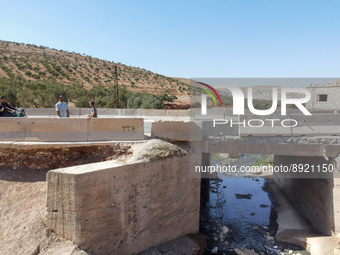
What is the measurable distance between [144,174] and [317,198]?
7.71m

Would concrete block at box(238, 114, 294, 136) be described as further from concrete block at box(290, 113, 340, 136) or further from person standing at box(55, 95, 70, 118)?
person standing at box(55, 95, 70, 118)

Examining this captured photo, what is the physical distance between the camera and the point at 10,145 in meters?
7.23

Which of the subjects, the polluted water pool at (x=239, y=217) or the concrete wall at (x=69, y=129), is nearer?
the concrete wall at (x=69, y=129)

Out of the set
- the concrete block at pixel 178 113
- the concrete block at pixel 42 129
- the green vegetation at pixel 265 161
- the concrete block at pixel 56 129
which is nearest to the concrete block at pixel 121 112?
the concrete block at pixel 178 113

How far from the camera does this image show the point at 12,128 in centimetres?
746

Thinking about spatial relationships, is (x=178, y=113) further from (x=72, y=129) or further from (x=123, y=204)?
(x=123, y=204)

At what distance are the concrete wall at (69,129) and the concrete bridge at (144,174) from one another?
3 centimetres

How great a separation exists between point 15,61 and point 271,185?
4934cm

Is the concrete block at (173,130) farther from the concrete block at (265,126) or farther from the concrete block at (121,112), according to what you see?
the concrete block at (121,112)

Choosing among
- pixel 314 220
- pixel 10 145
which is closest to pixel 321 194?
pixel 314 220

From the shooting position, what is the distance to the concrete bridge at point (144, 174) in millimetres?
5648

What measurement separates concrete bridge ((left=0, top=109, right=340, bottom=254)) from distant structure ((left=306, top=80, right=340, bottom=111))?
479 inches

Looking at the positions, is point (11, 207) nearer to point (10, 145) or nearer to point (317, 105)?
point (10, 145)

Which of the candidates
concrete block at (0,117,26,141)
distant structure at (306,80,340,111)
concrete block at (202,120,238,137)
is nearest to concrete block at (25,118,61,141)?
concrete block at (0,117,26,141)
